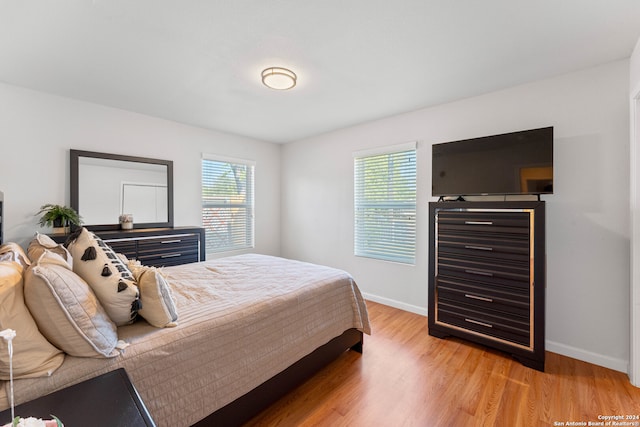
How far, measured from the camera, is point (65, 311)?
1.03m

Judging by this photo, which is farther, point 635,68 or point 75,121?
point 75,121

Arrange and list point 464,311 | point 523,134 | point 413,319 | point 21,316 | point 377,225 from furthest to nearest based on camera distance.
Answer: point 377,225, point 413,319, point 464,311, point 523,134, point 21,316

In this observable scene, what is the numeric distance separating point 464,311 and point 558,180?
146 cm

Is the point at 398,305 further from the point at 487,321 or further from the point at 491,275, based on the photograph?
the point at 491,275

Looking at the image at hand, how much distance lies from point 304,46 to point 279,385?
7.77 ft

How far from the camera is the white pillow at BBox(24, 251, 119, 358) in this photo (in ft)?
3.31

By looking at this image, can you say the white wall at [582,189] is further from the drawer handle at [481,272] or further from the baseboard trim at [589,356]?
the drawer handle at [481,272]

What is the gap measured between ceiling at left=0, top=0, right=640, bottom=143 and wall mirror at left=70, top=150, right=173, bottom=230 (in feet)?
2.32

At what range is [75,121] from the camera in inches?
115

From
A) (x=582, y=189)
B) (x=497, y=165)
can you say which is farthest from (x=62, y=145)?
(x=582, y=189)

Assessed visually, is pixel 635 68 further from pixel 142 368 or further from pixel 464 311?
pixel 142 368

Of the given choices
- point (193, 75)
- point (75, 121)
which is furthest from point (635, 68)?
point (75, 121)

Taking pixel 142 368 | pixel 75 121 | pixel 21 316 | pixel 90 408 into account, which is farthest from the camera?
pixel 75 121

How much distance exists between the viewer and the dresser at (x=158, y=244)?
9.49 feet
